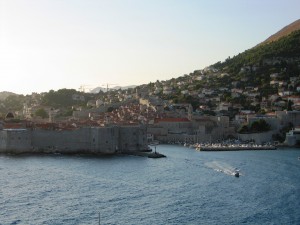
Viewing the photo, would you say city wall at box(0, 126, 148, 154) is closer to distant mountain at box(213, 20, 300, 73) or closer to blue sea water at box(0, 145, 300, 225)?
blue sea water at box(0, 145, 300, 225)

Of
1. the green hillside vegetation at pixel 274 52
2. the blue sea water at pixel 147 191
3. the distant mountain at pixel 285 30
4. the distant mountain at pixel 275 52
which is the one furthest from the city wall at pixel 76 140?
the distant mountain at pixel 285 30

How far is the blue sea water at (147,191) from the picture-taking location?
18.0 metres

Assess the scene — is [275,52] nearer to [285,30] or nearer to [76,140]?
[285,30]

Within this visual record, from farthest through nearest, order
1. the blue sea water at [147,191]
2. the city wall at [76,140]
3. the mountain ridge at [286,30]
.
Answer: the mountain ridge at [286,30]
the city wall at [76,140]
the blue sea water at [147,191]

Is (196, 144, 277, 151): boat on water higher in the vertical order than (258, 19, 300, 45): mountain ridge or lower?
lower

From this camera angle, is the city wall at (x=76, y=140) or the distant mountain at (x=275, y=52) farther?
the distant mountain at (x=275, y=52)

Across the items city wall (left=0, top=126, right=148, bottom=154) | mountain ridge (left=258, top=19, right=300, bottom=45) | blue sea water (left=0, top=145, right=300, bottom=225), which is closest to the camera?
blue sea water (left=0, top=145, right=300, bottom=225)

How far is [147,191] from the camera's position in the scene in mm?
22125

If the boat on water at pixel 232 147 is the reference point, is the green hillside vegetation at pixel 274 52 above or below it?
above

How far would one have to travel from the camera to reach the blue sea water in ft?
59.1

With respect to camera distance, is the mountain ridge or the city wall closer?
the city wall

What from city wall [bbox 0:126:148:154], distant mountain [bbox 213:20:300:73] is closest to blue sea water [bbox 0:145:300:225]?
city wall [bbox 0:126:148:154]

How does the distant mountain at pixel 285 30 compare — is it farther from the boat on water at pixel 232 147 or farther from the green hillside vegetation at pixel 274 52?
the boat on water at pixel 232 147

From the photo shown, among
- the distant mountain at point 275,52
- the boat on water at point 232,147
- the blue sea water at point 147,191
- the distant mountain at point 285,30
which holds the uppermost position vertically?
the distant mountain at point 285,30
